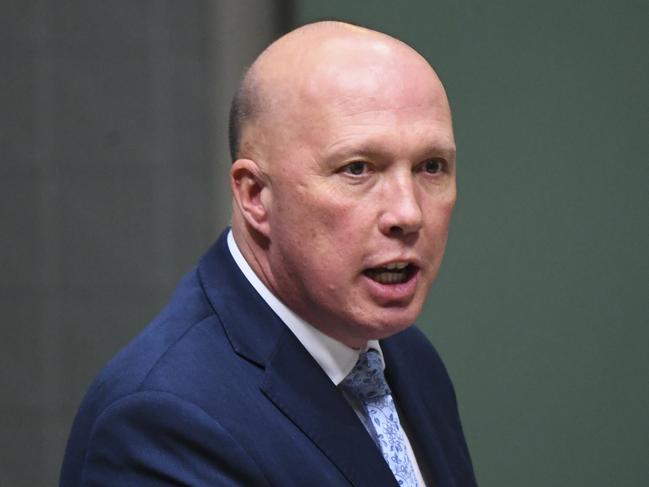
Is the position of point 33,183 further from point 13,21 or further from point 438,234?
point 438,234

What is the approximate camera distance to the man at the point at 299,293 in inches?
60.4

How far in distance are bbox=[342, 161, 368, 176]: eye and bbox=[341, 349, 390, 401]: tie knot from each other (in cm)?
32

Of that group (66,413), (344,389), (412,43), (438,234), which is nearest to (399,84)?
(438,234)

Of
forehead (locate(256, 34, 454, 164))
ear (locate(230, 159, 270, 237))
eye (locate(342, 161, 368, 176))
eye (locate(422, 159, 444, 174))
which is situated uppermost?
forehead (locate(256, 34, 454, 164))

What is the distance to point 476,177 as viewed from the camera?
110 inches

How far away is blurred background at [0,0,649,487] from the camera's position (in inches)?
107

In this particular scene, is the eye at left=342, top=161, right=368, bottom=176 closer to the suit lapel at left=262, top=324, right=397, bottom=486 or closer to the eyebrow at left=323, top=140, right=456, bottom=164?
the eyebrow at left=323, top=140, right=456, bottom=164

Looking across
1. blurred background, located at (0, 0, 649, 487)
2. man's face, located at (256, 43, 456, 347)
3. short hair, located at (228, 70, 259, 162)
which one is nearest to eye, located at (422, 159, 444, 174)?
man's face, located at (256, 43, 456, 347)

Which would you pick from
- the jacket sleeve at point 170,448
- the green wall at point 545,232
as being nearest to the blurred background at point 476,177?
the green wall at point 545,232

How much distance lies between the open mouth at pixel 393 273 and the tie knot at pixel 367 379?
0.63ft

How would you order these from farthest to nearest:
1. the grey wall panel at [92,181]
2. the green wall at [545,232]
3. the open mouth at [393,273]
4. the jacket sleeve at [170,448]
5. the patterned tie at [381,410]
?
the grey wall panel at [92,181]
the green wall at [545,232]
the patterned tie at [381,410]
the open mouth at [393,273]
the jacket sleeve at [170,448]

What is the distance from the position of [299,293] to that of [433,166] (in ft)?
0.85

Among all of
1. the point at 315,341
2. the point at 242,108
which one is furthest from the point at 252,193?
the point at 315,341

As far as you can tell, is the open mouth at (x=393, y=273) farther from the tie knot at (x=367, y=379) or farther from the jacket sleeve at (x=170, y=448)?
the jacket sleeve at (x=170, y=448)
